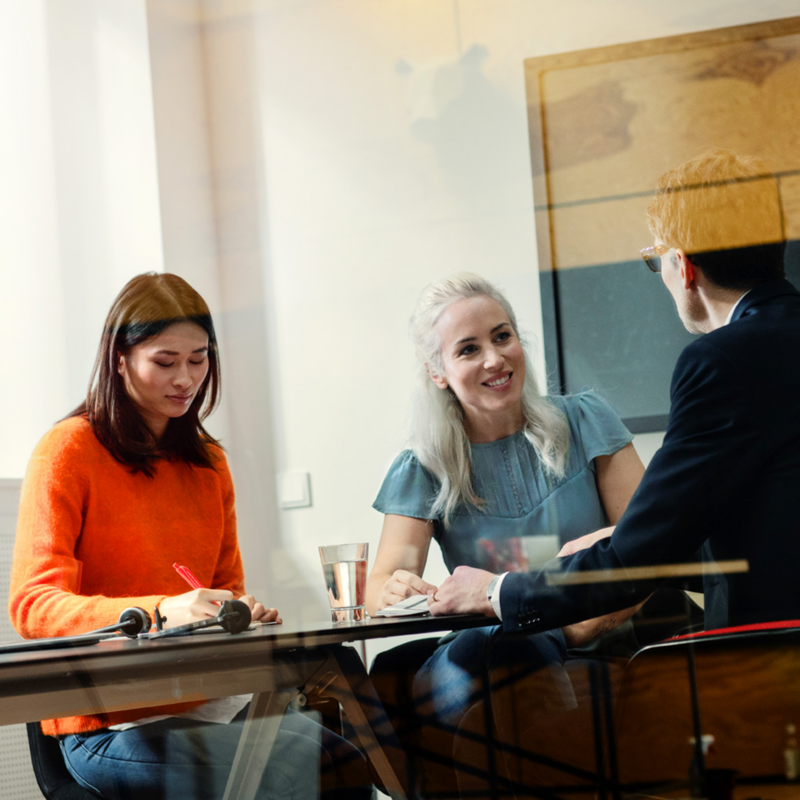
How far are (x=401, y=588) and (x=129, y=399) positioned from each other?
47cm

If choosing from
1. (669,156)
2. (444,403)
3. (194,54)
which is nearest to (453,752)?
(444,403)

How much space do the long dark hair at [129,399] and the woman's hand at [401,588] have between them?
1.14 ft

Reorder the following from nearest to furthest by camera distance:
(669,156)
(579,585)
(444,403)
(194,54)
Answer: (579,585) → (444,403) → (669,156) → (194,54)

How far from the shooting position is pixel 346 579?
103 centimetres

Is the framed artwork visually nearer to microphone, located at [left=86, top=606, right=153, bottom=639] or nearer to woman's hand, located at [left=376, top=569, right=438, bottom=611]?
woman's hand, located at [left=376, top=569, right=438, bottom=611]

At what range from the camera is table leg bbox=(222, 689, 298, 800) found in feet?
2.95

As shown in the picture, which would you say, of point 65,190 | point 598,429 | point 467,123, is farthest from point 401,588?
point 65,190

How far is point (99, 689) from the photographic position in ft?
2.38

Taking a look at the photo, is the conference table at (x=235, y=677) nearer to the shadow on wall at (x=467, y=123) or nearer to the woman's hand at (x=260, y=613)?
the woman's hand at (x=260, y=613)

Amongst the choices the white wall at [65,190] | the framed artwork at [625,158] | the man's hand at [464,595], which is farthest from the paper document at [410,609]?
the white wall at [65,190]

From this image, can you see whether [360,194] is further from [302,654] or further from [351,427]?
[302,654]

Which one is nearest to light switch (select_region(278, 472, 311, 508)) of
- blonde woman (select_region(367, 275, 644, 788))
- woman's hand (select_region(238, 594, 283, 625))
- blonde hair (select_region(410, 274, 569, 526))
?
blonde hair (select_region(410, 274, 569, 526))

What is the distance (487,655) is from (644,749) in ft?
1.19

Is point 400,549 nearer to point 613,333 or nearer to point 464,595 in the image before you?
point 464,595
